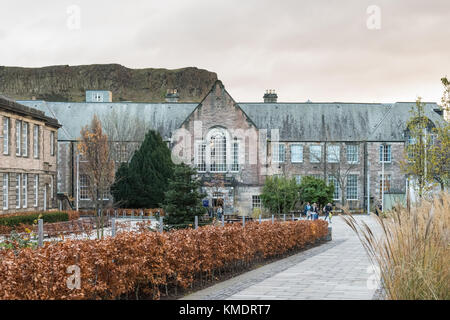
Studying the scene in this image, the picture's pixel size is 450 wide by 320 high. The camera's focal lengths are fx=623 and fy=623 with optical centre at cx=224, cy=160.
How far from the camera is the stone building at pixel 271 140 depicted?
5794cm

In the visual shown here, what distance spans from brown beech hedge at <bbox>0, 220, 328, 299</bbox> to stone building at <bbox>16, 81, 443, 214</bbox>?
38.1 meters

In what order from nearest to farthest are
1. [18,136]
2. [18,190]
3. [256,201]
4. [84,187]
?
[18,190]
[18,136]
[256,201]
[84,187]

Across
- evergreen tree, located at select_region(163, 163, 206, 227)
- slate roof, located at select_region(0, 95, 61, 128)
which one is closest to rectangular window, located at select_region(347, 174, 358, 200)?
slate roof, located at select_region(0, 95, 61, 128)

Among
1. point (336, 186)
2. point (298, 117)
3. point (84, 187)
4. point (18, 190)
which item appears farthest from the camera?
point (298, 117)

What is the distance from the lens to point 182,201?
991 inches

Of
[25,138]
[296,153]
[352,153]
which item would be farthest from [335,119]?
[25,138]

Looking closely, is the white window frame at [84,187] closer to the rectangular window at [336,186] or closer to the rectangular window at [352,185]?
the rectangular window at [336,186]

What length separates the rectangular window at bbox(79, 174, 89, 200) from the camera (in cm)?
6212

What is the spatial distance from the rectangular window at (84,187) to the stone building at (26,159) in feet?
49.7

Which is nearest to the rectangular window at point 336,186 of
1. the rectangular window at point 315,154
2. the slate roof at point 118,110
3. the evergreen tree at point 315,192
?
the rectangular window at point 315,154

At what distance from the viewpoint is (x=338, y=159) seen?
6450 cm

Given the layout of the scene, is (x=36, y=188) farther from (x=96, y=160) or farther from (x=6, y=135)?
(x=96, y=160)

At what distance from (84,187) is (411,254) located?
188 ft
